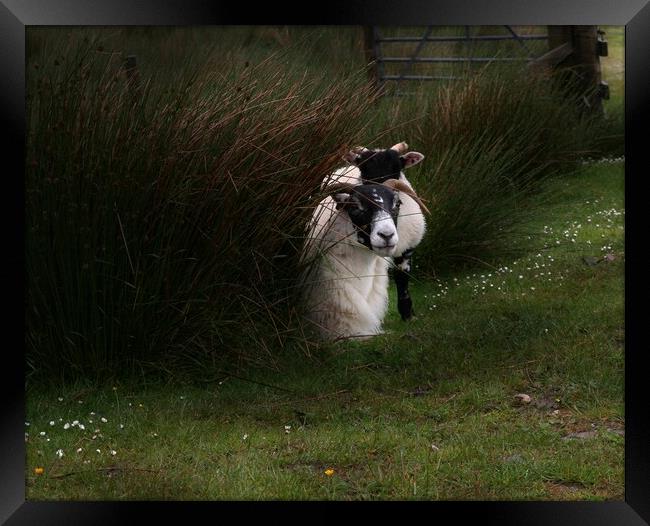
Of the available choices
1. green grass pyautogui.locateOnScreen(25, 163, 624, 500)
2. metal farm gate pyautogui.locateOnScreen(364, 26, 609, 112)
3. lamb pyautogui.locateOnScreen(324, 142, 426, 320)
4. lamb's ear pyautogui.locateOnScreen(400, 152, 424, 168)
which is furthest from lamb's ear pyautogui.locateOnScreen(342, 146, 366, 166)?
metal farm gate pyautogui.locateOnScreen(364, 26, 609, 112)

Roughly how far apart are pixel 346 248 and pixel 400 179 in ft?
1.71

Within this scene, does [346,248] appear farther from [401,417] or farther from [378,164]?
[401,417]

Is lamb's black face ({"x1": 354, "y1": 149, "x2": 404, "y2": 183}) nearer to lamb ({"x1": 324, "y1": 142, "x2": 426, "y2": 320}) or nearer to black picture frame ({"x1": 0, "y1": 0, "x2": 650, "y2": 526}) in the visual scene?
lamb ({"x1": 324, "y1": 142, "x2": 426, "y2": 320})

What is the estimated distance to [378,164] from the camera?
520 cm

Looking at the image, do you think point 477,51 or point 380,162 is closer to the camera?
point 380,162

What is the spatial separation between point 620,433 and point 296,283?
172 cm

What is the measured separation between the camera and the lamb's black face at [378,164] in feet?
16.9

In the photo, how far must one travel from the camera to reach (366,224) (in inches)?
196

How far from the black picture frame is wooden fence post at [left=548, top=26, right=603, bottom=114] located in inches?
193

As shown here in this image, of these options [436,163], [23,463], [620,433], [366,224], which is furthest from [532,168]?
[23,463]

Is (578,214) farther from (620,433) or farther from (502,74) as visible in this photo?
(620,433)
